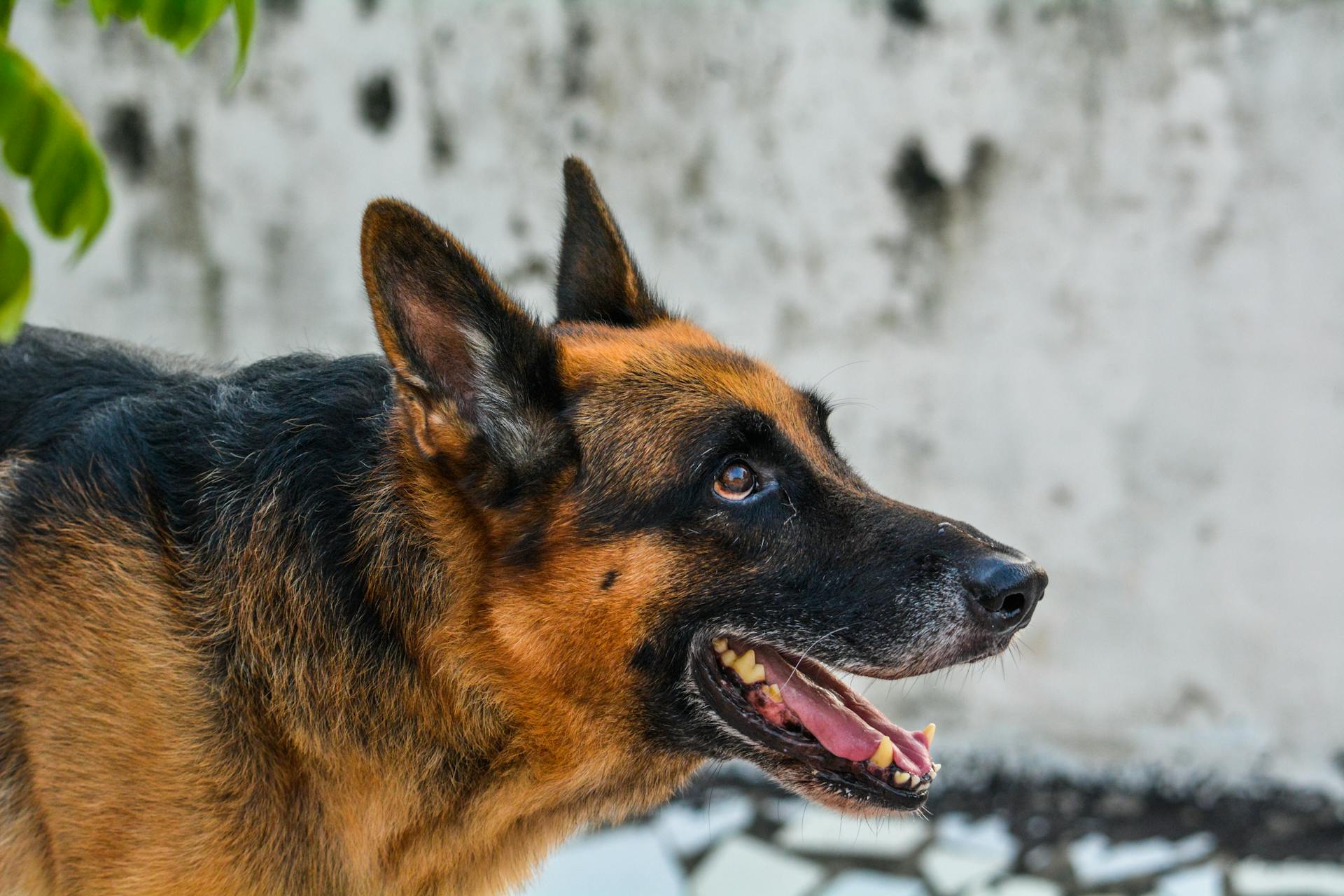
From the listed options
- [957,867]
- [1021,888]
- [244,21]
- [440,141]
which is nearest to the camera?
[244,21]

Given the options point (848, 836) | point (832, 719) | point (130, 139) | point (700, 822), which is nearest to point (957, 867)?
point (848, 836)

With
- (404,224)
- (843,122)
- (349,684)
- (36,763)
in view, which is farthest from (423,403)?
(843,122)

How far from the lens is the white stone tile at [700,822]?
18.4 feet

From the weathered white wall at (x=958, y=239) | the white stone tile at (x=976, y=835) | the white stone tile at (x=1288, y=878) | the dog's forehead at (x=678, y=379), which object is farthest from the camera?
the weathered white wall at (x=958, y=239)

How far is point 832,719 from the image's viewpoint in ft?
9.66

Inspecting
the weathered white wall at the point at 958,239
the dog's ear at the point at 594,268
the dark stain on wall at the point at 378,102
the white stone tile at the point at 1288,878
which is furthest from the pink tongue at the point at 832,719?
the dark stain on wall at the point at 378,102

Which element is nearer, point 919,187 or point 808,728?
point 808,728

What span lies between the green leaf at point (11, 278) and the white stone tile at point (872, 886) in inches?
179

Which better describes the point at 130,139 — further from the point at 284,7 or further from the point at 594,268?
the point at 594,268

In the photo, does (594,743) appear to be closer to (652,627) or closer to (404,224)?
(652,627)

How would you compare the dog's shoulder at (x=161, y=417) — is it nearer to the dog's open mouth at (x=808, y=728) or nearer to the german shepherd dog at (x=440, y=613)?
the german shepherd dog at (x=440, y=613)

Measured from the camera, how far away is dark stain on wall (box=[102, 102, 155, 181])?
20.4 feet

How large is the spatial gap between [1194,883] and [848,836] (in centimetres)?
141

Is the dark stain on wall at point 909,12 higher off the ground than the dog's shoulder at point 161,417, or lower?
higher
